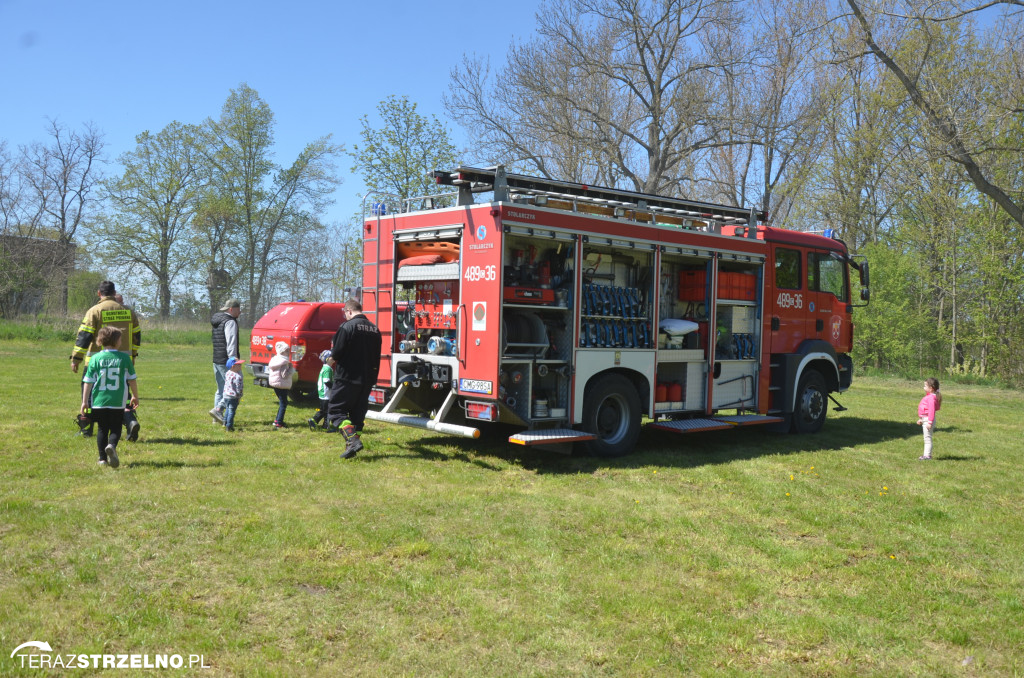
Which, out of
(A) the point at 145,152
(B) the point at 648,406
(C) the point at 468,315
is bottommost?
(B) the point at 648,406

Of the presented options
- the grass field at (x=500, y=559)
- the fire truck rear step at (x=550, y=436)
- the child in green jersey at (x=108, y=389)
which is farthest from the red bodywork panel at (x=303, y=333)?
the fire truck rear step at (x=550, y=436)

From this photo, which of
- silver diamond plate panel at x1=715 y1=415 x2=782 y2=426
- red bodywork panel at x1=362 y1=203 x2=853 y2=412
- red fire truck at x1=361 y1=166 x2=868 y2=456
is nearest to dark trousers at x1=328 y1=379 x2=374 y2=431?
red fire truck at x1=361 y1=166 x2=868 y2=456

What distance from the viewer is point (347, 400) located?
9.29m

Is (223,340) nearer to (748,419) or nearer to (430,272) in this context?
(430,272)

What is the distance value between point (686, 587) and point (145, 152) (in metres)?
46.2

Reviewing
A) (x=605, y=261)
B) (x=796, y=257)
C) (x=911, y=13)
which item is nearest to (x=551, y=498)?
(x=605, y=261)

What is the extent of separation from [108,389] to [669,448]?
7008 millimetres

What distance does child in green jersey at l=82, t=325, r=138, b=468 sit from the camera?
25.8 ft

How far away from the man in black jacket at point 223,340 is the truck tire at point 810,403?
334 inches

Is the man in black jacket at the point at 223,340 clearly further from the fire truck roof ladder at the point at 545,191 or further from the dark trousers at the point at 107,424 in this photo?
the fire truck roof ladder at the point at 545,191

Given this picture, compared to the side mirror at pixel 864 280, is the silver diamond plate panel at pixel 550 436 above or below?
below

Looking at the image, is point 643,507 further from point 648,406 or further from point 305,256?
point 305,256

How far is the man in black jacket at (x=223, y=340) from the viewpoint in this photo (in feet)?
34.7

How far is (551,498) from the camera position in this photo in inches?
301
